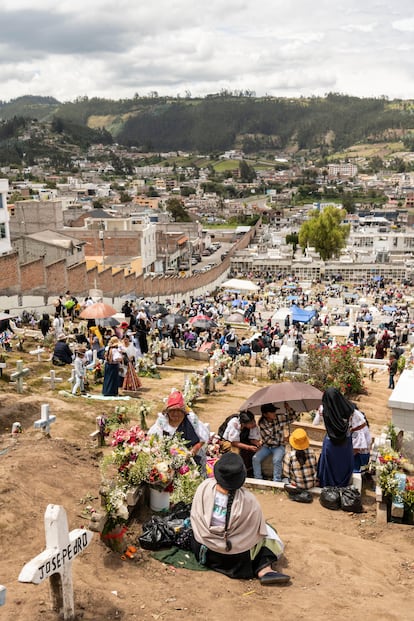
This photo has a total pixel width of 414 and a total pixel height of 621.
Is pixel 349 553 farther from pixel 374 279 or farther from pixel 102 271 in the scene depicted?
pixel 374 279

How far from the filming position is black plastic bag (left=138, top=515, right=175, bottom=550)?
492 centimetres

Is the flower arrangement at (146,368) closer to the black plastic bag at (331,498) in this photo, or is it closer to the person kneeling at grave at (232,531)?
the black plastic bag at (331,498)

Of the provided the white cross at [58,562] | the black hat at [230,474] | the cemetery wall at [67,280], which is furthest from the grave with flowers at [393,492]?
the cemetery wall at [67,280]

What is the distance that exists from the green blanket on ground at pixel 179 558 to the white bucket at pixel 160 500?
58 cm

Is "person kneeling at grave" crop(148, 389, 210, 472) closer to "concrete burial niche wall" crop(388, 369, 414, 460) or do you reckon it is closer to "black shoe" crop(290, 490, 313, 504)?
"black shoe" crop(290, 490, 313, 504)

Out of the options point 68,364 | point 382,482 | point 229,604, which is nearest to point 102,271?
point 68,364

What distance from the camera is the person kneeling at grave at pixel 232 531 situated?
4668 mm

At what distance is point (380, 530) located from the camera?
5938mm

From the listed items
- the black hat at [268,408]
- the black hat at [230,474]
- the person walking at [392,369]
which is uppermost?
the black hat at [230,474]

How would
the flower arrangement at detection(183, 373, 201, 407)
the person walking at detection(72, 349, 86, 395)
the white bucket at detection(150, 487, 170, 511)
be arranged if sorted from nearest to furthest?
the white bucket at detection(150, 487, 170, 511) → the flower arrangement at detection(183, 373, 201, 407) → the person walking at detection(72, 349, 86, 395)

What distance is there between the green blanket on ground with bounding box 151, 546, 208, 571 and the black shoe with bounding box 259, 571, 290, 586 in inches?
17.8

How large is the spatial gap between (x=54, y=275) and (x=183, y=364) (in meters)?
8.11

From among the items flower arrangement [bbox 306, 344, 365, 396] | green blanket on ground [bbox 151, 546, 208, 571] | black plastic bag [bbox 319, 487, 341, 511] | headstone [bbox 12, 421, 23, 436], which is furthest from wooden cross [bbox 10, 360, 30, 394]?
green blanket on ground [bbox 151, 546, 208, 571]

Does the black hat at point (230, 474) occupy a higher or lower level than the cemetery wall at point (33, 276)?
higher
